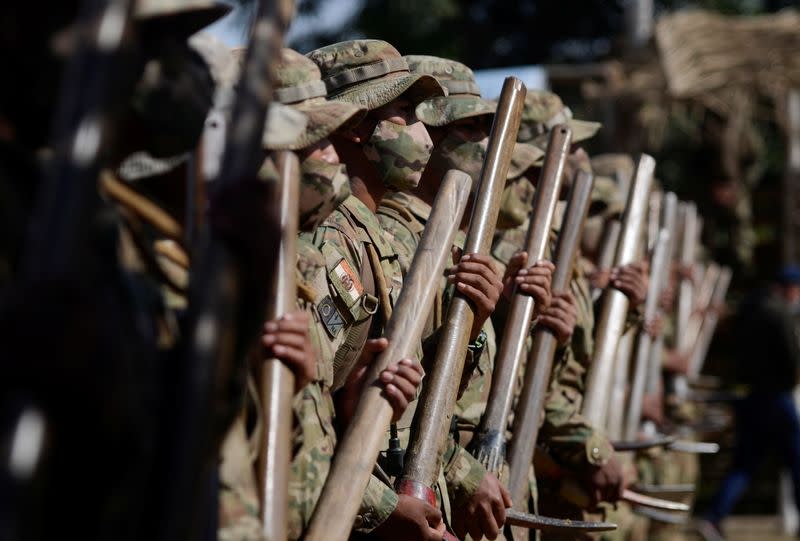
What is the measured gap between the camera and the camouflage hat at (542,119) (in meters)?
7.05

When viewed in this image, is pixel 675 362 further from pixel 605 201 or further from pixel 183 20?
pixel 183 20

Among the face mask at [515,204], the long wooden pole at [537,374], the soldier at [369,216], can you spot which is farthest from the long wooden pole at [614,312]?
the soldier at [369,216]

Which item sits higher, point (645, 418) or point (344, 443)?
point (645, 418)

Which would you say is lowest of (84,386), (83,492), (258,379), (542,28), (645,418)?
(83,492)

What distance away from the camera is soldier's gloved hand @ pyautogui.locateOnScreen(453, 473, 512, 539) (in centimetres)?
454

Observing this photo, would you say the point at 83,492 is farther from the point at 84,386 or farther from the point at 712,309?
the point at 712,309

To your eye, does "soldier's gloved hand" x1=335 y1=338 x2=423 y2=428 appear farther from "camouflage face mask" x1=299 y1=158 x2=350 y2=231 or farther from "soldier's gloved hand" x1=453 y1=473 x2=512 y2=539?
"soldier's gloved hand" x1=453 y1=473 x2=512 y2=539

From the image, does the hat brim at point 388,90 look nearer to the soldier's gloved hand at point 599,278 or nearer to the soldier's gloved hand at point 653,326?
the soldier's gloved hand at point 599,278

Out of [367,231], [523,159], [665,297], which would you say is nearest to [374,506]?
[367,231]

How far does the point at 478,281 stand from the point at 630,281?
2.36 metres

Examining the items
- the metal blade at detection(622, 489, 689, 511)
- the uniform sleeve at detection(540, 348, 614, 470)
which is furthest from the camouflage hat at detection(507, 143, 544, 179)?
the metal blade at detection(622, 489, 689, 511)

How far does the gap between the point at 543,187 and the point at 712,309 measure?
8.44 m

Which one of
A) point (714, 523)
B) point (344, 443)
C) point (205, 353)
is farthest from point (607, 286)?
point (714, 523)

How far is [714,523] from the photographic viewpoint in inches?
473
